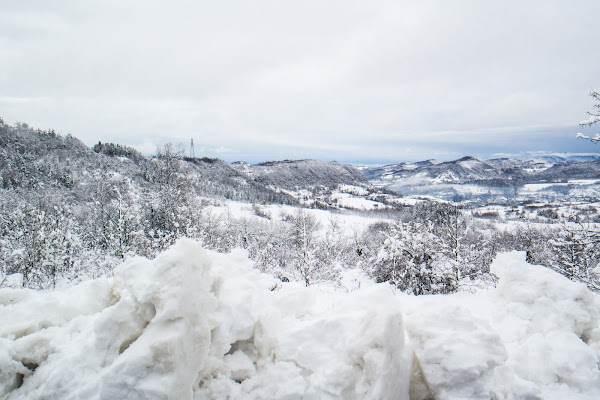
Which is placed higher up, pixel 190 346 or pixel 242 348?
pixel 190 346

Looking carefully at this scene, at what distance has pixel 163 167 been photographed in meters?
27.2

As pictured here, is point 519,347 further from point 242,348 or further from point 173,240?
point 173,240

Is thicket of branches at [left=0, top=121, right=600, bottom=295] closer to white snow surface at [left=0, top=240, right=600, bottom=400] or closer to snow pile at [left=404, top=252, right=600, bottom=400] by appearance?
snow pile at [left=404, top=252, right=600, bottom=400]

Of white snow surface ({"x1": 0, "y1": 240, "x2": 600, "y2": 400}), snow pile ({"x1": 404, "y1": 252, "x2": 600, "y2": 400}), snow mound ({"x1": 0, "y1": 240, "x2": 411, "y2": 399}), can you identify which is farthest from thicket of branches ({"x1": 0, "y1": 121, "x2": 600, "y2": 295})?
snow mound ({"x1": 0, "y1": 240, "x2": 411, "y2": 399})

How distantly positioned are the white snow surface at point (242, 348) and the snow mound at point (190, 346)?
0.02m

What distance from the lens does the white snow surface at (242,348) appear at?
4531mm

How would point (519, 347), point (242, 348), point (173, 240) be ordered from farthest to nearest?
1. point (173, 240)
2. point (519, 347)
3. point (242, 348)

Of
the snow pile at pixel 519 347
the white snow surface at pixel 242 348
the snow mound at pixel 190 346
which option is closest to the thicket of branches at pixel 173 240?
the snow pile at pixel 519 347

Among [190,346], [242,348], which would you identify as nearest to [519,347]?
[242,348]

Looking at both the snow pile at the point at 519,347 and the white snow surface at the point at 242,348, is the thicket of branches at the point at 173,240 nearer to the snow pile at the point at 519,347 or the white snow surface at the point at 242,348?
the snow pile at the point at 519,347

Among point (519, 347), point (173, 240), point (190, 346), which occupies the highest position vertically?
point (190, 346)

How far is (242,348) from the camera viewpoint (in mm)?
5594

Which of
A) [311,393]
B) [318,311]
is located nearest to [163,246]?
[318,311]

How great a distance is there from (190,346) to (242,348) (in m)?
1.31
